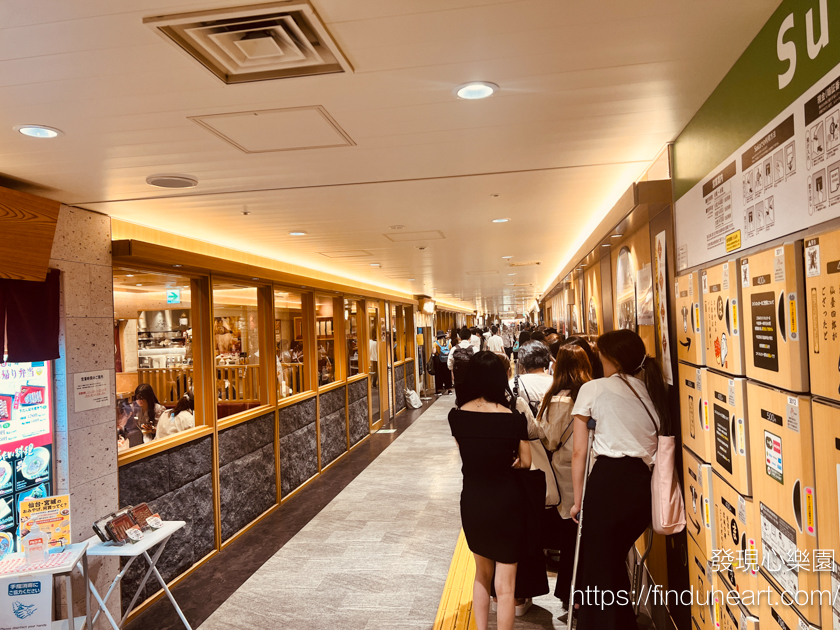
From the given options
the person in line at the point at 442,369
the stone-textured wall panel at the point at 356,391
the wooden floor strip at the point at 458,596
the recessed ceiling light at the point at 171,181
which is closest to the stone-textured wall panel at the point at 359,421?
the stone-textured wall panel at the point at 356,391

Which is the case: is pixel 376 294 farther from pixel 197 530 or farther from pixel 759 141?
pixel 759 141

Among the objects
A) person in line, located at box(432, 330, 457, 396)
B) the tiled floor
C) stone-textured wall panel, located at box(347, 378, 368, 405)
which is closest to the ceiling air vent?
the tiled floor

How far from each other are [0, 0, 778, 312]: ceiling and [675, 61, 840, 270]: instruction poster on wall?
344mm

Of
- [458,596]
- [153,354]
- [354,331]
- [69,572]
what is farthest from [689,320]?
[354,331]

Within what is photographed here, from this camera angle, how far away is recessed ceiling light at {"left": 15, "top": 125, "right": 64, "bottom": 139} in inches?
84.7

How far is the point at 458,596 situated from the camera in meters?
3.55

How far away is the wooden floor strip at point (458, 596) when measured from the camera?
323 cm

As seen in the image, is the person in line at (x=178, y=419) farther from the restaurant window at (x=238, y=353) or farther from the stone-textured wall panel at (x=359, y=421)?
the stone-textured wall panel at (x=359, y=421)

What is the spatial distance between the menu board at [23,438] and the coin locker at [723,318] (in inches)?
138

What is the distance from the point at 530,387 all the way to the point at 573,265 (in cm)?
273

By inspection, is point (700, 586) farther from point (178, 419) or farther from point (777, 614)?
point (178, 419)

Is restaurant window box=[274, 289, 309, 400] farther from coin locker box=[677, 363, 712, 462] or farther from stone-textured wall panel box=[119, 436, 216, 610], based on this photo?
coin locker box=[677, 363, 712, 462]

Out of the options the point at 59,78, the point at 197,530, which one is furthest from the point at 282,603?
the point at 59,78

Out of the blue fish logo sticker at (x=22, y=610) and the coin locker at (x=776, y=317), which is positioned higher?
the coin locker at (x=776, y=317)
